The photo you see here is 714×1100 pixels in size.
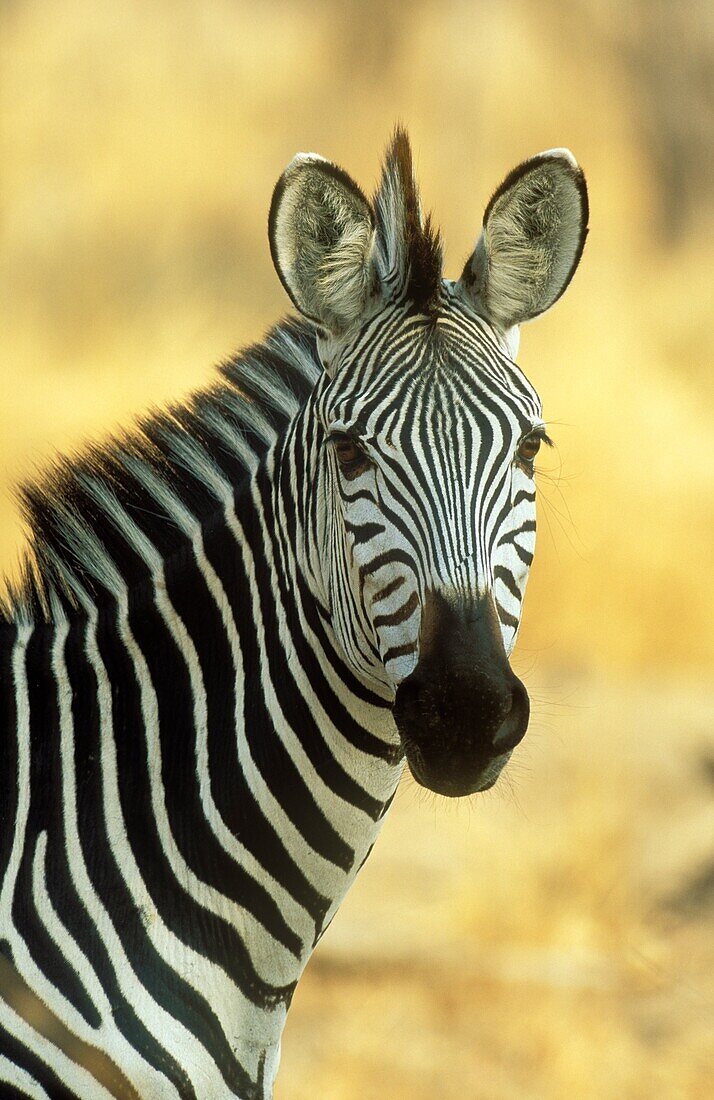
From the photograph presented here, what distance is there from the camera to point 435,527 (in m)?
2.63

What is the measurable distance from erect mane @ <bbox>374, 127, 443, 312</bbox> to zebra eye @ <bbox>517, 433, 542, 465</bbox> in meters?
0.42

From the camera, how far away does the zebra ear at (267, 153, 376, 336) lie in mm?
2953

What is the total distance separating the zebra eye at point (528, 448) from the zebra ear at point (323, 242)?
0.55 metres

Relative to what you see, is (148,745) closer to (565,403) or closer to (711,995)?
(711,995)

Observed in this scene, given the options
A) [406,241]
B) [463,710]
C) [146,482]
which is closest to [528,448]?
[406,241]

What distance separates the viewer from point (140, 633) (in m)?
2.97

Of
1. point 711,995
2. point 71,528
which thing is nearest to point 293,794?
point 71,528

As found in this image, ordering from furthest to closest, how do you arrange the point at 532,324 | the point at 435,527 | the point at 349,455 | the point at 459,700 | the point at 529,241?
the point at 532,324 → the point at 529,241 → the point at 349,455 → the point at 435,527 → the point at 459,700

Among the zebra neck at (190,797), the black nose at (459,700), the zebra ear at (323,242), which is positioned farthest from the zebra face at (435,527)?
the zebra neck at (190,797)

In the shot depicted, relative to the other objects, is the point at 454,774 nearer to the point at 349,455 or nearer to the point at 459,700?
the point at 459,700

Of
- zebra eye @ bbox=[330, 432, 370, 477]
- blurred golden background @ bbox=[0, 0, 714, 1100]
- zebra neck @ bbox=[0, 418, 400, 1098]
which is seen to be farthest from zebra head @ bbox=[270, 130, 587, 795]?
blurred golden background @ bbox=[0, 0, 714, 1100]

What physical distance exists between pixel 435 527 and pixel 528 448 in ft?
1.23

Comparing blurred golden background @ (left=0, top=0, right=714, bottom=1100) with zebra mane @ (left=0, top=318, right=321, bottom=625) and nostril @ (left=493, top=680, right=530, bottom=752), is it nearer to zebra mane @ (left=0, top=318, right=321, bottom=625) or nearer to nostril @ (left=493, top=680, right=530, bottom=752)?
zebra mane @ (left=0, top=318, right=321, bottom=625)

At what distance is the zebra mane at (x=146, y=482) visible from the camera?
3066 mm
